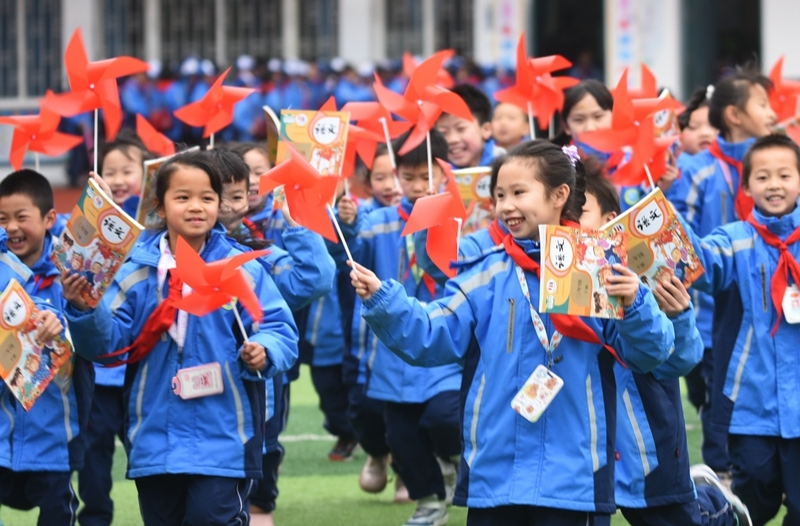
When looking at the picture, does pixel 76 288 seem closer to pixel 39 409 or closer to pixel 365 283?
pixel 39 409

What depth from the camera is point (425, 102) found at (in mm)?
5801

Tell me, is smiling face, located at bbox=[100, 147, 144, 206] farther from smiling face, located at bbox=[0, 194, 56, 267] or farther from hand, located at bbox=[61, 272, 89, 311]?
hand, located at bbox=[61, 272, 89, 311]

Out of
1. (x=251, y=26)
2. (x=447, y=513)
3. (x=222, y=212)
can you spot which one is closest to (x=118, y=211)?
(x=222, y=212)

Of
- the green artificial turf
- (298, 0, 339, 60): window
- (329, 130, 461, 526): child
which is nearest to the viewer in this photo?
(329, 130, 461, 526): child

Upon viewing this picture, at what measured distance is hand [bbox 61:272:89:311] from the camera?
4250 mm

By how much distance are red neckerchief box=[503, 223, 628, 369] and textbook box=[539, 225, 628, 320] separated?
165 millimetres

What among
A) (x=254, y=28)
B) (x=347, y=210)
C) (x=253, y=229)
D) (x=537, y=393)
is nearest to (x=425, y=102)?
(x=347, y=210)

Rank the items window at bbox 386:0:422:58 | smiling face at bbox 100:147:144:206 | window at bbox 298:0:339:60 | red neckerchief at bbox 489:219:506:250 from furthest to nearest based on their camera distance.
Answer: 1. window at bbox 298:0:339:60
2. window at bbox 386:0:422:58
3. smiling face at bbox 100:147:144:206
4. red neckerchief at bbox 489:219:506:250

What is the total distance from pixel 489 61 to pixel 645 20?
2.42 metres

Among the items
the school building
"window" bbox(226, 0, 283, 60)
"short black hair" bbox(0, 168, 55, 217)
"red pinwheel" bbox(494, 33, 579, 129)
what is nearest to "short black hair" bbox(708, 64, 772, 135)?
"red pinwheel" bbox(494, 33, 579, 129)

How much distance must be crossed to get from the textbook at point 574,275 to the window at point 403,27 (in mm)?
18142

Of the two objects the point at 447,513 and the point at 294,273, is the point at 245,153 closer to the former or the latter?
the point at 294,273

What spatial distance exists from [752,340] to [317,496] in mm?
2459

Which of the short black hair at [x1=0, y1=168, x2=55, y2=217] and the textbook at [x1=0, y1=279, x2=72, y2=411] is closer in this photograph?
the textbook at [x1=0, y1=279, x2=72, y2=411]
